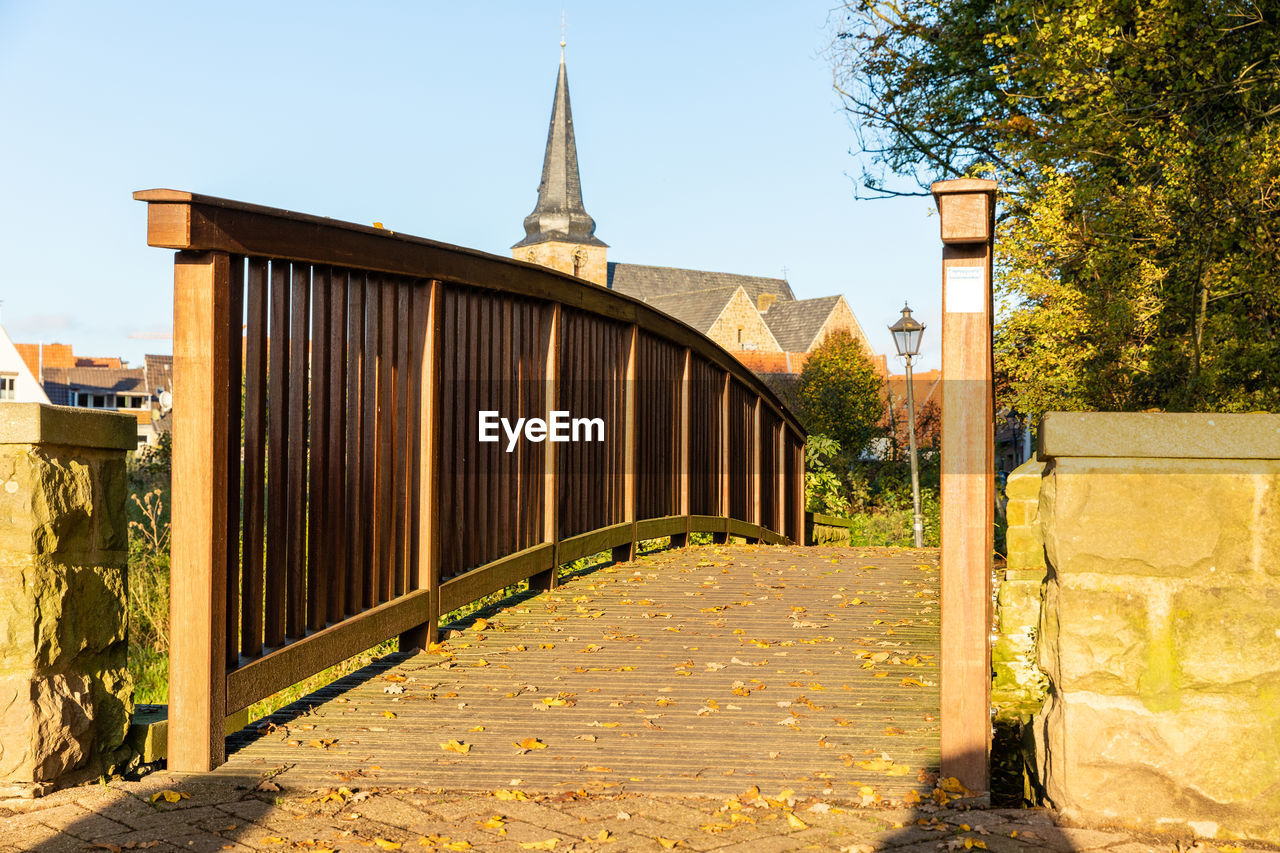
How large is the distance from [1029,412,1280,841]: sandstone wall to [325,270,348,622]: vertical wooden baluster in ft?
8.28

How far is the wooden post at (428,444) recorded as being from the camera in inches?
198

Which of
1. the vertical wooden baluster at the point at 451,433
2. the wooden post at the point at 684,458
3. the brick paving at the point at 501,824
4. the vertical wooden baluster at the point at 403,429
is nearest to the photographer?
the brick paving at the point at 501,824

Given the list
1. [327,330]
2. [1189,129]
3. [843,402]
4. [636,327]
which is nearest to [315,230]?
[327,330]

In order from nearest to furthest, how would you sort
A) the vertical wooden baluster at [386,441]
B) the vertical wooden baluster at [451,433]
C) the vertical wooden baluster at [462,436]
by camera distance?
the vertical wooden baluster at [386,441]
the vertical wooden baluster at [451,433]
the vertical wooden baluster at [462,436]

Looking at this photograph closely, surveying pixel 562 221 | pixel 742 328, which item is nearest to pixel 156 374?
pixel 562 221

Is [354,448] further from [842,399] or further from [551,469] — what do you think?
[842,399]

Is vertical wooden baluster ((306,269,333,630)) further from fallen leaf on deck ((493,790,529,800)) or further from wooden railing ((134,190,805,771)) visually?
fallen leaf on deck ((493,790,529,800))

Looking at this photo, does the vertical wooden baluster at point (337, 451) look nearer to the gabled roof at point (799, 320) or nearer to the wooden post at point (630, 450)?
the wooden post at point (630, 450)

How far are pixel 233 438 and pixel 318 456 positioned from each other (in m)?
0.56

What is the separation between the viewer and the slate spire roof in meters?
74.9

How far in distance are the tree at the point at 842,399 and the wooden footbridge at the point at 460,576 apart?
2170cm

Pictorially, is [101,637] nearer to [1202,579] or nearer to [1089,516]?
[1089,516]

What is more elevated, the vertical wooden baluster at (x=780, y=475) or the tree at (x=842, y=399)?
the tree at (x=842, y=399)

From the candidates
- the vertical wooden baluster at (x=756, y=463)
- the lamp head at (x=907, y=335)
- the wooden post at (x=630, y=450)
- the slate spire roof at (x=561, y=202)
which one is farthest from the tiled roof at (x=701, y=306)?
the wooden post at (x=630, y=450)
